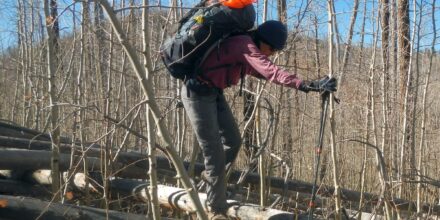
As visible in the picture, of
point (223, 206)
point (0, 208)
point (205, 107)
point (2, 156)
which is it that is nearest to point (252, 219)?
point (223, 206)

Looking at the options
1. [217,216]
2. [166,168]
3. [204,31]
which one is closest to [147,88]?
[204,31]

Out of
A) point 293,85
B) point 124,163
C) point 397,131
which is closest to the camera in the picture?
point 293,85

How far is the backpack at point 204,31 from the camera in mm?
3721

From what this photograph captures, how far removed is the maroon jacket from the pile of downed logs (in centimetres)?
77

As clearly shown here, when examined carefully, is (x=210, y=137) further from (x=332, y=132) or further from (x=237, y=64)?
(x=332, y=132)

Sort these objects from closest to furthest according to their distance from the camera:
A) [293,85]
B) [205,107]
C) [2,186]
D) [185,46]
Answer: [293,85], [185,46], [205,107], [2,186]

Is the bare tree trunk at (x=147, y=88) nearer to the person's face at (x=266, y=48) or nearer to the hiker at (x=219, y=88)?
the hiker at (x=219, y=88)

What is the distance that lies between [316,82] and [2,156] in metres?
3.06

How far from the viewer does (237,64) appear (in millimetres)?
3859

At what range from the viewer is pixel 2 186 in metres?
5.44

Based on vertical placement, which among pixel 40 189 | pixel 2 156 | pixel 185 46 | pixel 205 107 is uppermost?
pixel 185 46

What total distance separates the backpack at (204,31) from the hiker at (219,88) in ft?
0.17

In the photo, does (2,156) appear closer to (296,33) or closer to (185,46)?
(185,46)

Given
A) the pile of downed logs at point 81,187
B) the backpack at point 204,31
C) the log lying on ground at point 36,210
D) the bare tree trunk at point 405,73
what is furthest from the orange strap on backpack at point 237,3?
the bare tree trunk at point 405,73
